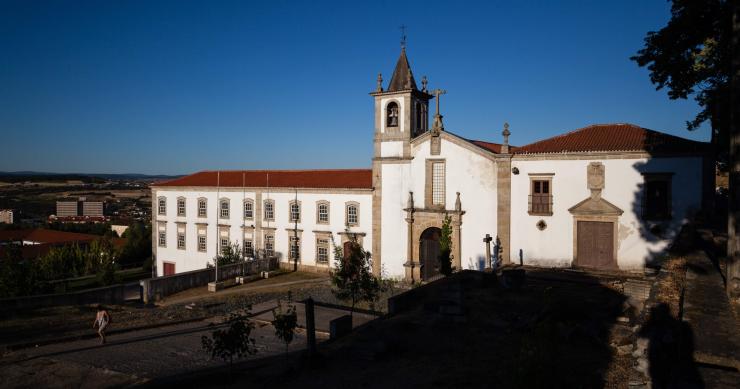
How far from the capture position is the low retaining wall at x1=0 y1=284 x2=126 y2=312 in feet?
62.9

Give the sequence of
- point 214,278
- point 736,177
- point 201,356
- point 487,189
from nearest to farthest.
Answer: point 736,177, point 201,356, point 487,189, point 214,278

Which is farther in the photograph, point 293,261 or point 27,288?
point 293,261

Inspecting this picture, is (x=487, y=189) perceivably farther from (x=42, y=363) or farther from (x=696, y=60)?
(x=42, y=363)

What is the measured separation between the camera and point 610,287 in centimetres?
1773

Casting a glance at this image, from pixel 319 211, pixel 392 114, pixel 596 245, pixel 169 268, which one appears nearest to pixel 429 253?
pixel 319 211

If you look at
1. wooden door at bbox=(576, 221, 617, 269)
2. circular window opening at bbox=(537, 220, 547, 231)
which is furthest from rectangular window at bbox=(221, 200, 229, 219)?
wooden door at bbox=(576, 221, 617, 269)

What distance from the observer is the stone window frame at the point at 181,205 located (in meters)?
37.9

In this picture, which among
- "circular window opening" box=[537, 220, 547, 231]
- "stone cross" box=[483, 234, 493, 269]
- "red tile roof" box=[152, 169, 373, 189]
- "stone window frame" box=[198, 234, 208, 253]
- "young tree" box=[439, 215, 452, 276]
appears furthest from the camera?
"stone window frame" box=[198, 234, 208, 253]

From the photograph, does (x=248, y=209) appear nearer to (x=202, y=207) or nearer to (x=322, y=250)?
(x=202, y=207)

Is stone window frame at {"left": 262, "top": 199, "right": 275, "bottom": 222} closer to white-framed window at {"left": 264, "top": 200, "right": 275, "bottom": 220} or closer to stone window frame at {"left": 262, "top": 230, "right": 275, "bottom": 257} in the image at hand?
white-framed window at {"left": 264, "top": 200, "right": 275, "bottom": 220}

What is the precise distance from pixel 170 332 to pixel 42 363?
4.31m

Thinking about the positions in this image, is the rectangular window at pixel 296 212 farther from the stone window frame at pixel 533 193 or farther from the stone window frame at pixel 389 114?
the stone window frame at pixel 533 193

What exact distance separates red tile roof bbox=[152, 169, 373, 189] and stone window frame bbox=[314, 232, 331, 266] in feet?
10.7

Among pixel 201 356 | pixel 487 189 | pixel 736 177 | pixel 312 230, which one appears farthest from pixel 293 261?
pixel 736 177
